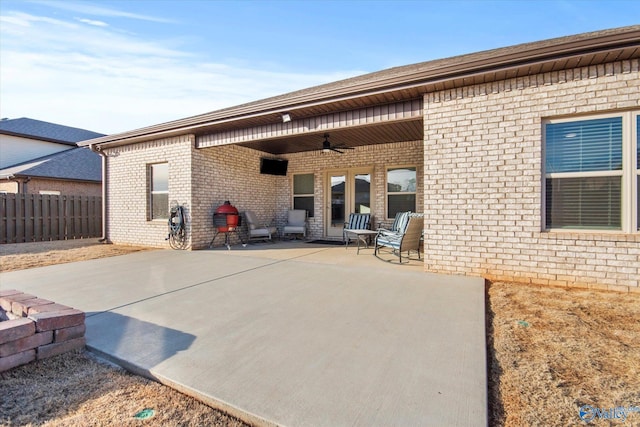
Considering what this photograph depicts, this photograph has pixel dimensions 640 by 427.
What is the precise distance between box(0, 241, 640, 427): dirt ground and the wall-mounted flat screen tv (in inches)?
301

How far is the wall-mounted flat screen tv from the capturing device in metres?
9.46

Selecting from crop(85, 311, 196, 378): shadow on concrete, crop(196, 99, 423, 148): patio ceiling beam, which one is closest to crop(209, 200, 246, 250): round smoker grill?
crop(196, 99, 423, 148): patio ceiling beam

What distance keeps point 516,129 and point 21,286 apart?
6.99 m

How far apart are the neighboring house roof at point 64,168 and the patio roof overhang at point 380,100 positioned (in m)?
6.09

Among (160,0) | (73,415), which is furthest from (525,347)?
(160,0)

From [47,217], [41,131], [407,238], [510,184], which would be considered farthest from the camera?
[41,131]

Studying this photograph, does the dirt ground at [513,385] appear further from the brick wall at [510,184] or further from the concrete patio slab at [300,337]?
the brick wall at [510,184]

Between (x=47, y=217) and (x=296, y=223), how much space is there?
7.96 m

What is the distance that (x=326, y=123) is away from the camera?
18.5ft

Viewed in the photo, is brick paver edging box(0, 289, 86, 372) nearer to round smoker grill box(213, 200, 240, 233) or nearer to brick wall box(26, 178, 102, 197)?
round smoker grill box(213, 200, 240, 233)

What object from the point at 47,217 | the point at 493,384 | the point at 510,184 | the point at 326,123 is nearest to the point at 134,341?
the point at 493,384

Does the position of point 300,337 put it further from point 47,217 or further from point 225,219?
point 47,217

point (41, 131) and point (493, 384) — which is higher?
point (41, 131)

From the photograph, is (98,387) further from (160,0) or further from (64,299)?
(160,0)
